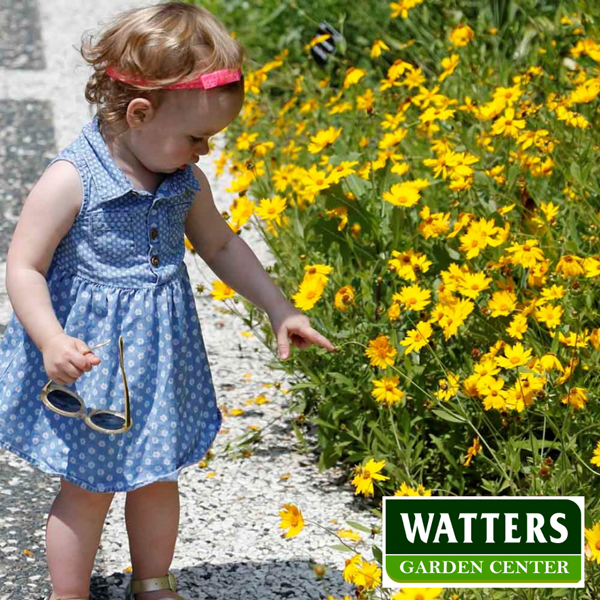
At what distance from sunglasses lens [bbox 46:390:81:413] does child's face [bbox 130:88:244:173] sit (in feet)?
1.43

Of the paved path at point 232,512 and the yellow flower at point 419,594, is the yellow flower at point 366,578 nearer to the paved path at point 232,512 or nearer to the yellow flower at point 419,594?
the yellow flower at point 419,594

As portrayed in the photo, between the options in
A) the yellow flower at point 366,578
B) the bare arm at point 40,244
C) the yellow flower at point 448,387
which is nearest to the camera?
the yellow flower at point 366,578

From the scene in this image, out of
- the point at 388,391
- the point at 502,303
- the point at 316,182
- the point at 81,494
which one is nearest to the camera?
the point at 81,494

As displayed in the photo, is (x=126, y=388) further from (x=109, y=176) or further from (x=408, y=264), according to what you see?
(x=408, y=264)

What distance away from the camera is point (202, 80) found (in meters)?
1.97

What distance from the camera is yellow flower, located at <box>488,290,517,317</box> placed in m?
2.45

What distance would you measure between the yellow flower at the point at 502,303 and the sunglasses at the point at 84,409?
85cm

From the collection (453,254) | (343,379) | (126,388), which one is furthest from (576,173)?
(126,388)

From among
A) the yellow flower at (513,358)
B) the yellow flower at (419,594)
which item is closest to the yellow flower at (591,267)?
the yellow flower at (513,358)

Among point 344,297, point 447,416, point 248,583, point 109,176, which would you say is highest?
point 109,176

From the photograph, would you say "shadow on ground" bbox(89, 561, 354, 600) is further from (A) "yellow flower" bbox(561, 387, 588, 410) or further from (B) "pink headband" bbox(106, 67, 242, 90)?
(B) "pink headband" bbox(106, 67, 242, 90)

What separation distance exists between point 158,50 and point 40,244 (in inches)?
15.2

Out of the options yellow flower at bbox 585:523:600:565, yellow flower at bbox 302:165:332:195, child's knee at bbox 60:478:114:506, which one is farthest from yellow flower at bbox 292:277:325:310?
yellow flower at bbox 585:523:600:565

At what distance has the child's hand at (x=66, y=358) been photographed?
1861 millimetres
